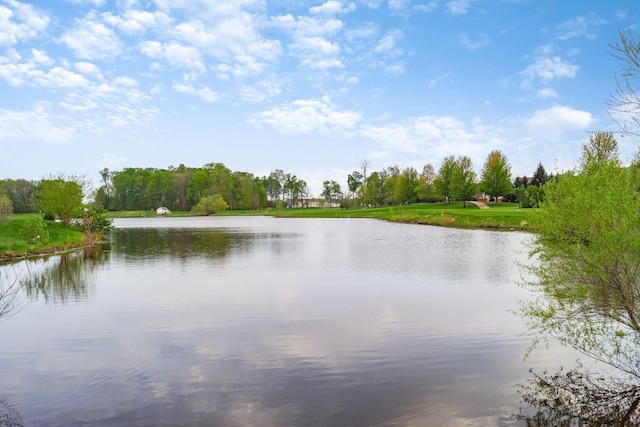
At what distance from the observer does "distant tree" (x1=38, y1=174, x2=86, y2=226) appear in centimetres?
4800

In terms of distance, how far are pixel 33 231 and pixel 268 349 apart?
32.5 meters

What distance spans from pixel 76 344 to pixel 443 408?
437 inches

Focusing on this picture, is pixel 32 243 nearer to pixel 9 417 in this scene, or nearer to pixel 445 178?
pixel 9 417

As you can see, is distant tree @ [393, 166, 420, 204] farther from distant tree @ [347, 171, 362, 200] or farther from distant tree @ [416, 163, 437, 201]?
distant tree @ [347, 171, 362, 200]

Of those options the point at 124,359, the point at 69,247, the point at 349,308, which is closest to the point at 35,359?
the point at 124,359

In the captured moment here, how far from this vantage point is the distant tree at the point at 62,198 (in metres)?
48.0

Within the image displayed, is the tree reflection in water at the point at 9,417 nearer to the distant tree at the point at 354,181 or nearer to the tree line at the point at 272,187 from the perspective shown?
the tree line at the point at 272,187

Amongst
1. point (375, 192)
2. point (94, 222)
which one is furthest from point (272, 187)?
point (94, 222)

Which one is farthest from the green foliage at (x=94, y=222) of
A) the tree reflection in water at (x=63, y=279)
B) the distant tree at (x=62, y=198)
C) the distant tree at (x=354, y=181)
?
the distant tree at (x=354, y=181)

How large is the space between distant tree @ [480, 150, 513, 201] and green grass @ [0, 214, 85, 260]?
8050cm

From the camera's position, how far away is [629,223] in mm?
9109

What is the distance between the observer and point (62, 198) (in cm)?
4800

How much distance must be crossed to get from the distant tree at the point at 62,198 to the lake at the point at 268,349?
78.7 feet

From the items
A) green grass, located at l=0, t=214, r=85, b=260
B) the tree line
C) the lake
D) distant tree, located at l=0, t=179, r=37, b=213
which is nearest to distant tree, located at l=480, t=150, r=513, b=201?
the tree line
